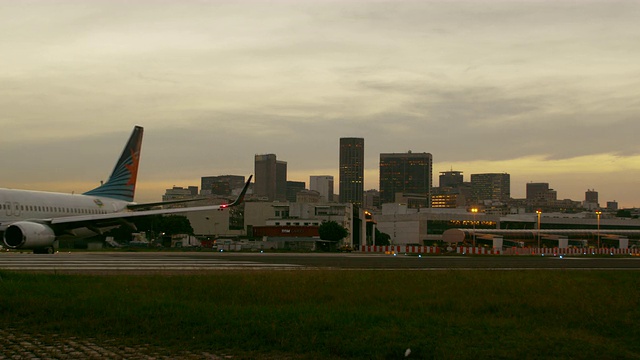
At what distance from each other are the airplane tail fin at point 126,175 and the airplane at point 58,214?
0.07m

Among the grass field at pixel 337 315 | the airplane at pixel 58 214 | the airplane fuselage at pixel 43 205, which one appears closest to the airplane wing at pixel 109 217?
the airplane at pixel 58 214

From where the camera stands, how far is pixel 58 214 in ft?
140

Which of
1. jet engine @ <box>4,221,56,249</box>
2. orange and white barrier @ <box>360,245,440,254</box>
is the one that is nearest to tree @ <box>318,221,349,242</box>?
orange and white barrier @ <box>360,245,440,254</box>

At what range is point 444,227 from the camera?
180750mm

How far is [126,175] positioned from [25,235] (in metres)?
15.8

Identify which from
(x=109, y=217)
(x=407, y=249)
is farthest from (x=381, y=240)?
(x=109, y=217)

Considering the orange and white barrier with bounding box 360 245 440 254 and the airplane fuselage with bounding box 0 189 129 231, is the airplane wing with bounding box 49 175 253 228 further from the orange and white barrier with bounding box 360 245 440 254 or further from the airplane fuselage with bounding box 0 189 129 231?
the orange and white barrier with bounding box 360 245 440 254

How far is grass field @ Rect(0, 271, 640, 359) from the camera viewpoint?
927 cm

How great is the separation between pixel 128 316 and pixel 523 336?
6109 millimetres

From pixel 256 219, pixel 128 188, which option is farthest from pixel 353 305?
pixel 256 219

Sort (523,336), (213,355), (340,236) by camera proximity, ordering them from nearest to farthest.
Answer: (213,355) → (523,336) → (340,236)

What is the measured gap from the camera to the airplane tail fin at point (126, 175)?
5116 cm

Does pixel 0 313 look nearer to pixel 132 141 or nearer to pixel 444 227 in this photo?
pixel 132 141

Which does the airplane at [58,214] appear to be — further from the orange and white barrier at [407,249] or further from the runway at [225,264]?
the orange and white barrier at [407,249]
